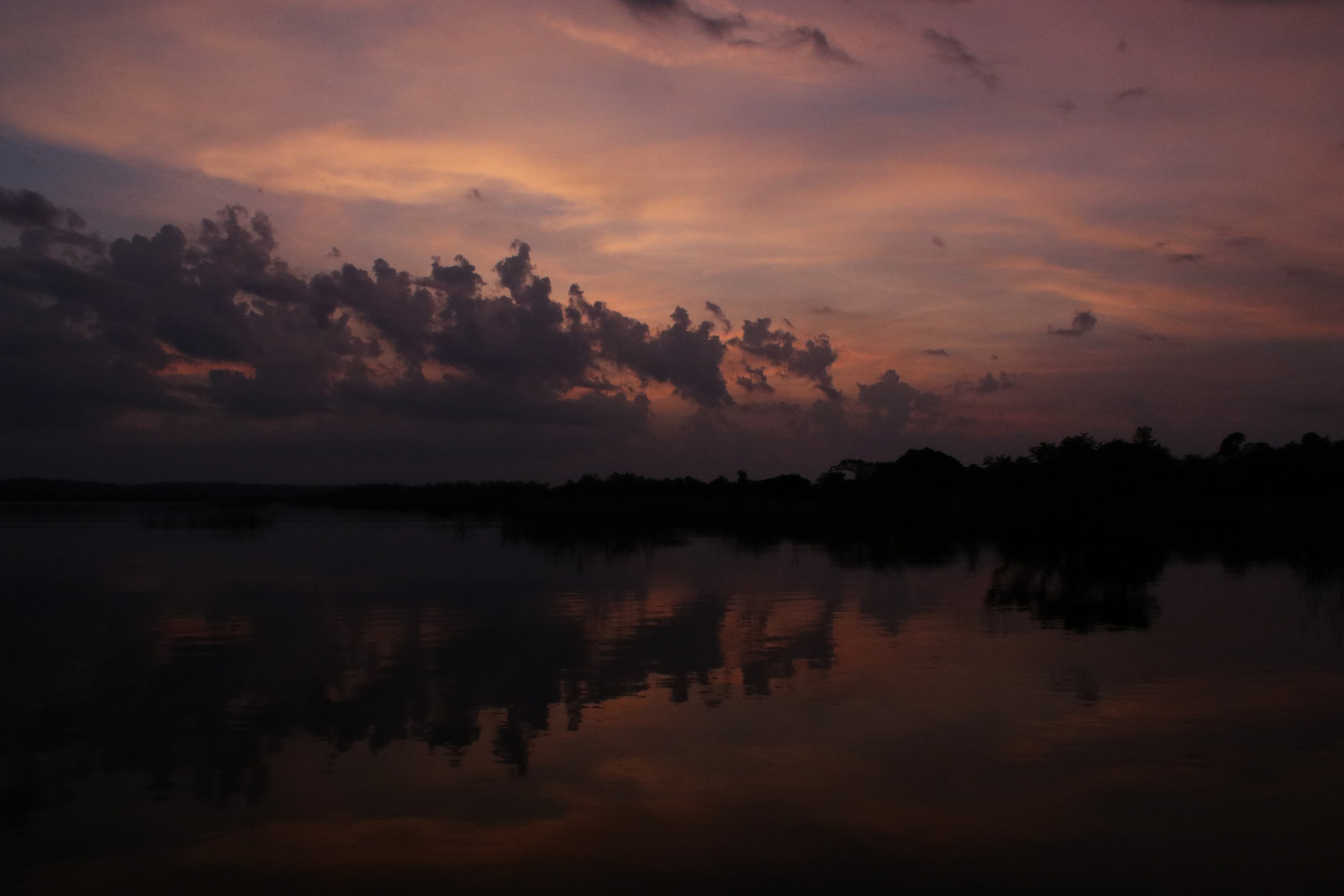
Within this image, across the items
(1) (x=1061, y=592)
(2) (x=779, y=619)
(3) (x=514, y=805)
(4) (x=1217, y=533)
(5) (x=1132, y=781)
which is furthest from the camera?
(4) (x=1217, y=533)

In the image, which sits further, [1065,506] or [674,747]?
[1065,506]

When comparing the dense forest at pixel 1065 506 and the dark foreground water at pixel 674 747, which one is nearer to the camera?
the dark foreground water at pixel 674 747

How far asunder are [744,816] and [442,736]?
13.2ft

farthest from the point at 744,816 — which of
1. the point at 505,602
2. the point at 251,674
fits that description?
the point at 505,602

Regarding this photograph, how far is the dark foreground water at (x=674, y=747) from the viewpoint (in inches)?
317

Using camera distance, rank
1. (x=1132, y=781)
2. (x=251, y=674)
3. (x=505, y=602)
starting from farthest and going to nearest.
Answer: (x=505, y=602)
(x=251, y=674)
(x=1132, y=781)

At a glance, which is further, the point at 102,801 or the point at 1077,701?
the point at 1077,701

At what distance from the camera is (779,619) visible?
20750 millimetres

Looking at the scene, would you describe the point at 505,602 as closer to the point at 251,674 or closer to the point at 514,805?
the point at 251,674

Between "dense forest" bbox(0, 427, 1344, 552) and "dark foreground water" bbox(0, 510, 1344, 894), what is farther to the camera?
"dense forest" bbox(0, 427, 1344, 552)

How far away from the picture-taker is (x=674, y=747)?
11180mm

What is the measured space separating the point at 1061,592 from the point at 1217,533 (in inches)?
986

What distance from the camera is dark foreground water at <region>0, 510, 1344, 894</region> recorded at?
805cm

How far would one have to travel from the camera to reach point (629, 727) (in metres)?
12.0
